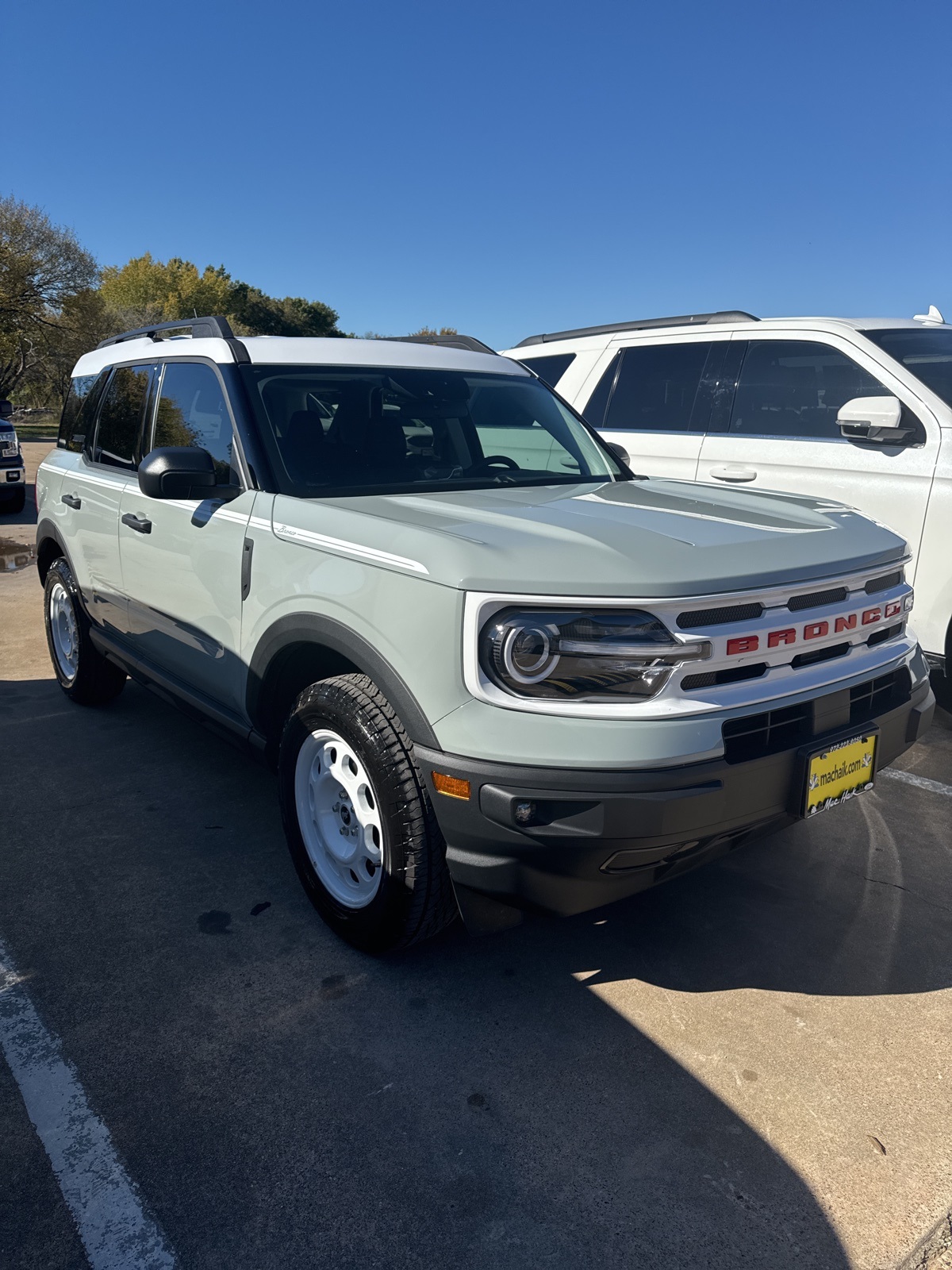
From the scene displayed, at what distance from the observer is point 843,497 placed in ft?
16.0

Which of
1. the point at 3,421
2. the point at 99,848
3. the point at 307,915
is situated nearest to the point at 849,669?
the point at 307,915

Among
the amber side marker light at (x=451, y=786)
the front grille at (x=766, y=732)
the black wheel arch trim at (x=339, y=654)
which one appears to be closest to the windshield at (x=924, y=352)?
the front grille at (x=766, y=732)

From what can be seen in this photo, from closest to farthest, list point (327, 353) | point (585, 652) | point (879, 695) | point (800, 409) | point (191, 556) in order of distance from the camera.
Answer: point (585, 652)
point (879, 695)
point (191, 556)
point (327, 353)
point (800, 409)

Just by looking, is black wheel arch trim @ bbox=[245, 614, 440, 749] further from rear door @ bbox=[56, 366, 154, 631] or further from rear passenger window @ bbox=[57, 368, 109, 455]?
rear passenger window @ bbox=[57, 368, 109, 455]

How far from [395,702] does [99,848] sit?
5.82 ft

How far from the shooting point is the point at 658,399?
5824 mm

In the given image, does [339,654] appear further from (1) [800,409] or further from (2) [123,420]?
(1) [800,409]

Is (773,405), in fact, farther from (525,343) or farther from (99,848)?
(99,848)

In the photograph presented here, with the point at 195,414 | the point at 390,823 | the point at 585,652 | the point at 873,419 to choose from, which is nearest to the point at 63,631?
the point at 195,414

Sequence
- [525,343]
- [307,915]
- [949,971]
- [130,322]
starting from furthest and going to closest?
[130,322] < [525,343] < [307,915] < [949,971]

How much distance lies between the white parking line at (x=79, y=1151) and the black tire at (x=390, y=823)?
0.85 m

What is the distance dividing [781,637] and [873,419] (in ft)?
8.42

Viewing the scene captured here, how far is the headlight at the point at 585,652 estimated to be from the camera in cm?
225

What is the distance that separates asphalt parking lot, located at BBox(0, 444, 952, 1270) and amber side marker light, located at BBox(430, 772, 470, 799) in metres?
0.44
